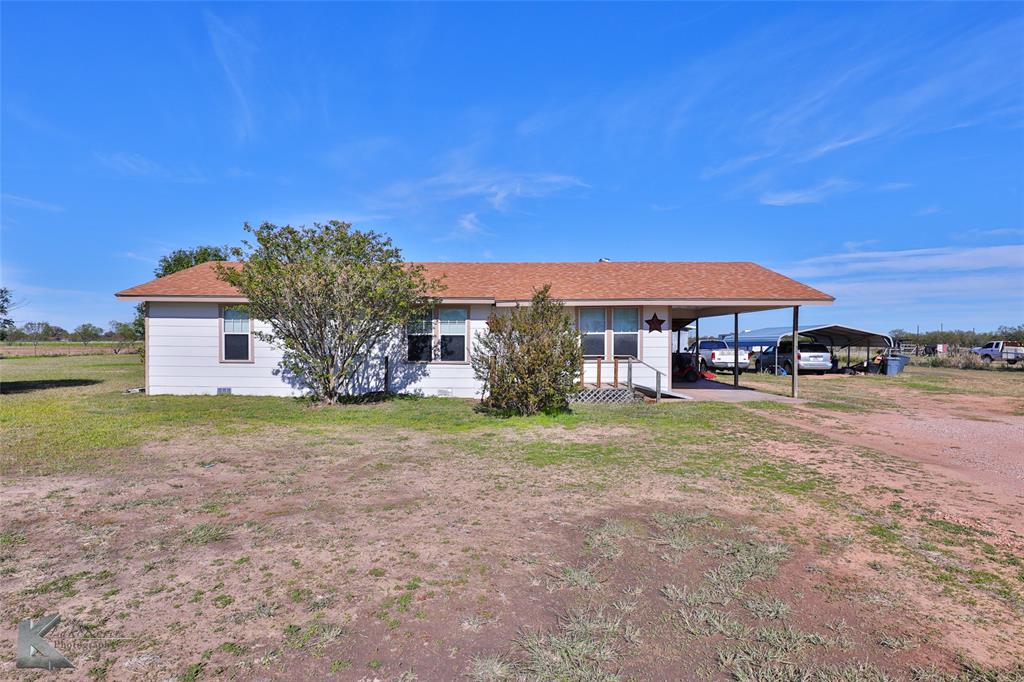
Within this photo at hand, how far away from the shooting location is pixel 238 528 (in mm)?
4102

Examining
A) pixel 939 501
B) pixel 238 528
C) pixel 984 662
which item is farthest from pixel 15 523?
pixel 939 501

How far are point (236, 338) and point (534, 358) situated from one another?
28.4 feet

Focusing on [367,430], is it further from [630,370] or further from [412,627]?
[630,370]

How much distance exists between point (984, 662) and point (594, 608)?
2028 millimetres

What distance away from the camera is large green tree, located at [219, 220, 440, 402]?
400 inches

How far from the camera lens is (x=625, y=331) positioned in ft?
44.7

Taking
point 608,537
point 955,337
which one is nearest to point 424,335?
point 608,537

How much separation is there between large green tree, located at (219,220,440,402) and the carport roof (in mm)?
18936

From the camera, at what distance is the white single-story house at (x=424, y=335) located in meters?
12.6

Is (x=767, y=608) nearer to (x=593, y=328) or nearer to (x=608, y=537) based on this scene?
(x=608, y=537)

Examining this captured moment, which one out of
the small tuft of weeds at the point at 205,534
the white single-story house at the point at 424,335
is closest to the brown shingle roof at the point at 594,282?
the white single-story house at the point at 424,335

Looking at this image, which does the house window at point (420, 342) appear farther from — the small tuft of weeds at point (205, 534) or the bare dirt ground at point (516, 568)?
the small tuft of weeds at point (205, 534)

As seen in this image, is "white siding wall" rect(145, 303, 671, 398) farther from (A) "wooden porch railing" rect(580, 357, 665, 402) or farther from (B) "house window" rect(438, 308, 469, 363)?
(A) "wooden porch railing" rect(580, 357, 665, 402)

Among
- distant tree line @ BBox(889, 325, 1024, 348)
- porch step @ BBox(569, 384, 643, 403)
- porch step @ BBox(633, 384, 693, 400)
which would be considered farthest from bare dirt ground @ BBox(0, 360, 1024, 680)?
distant tree line @ BBox(889, 325, 1024, 348)
